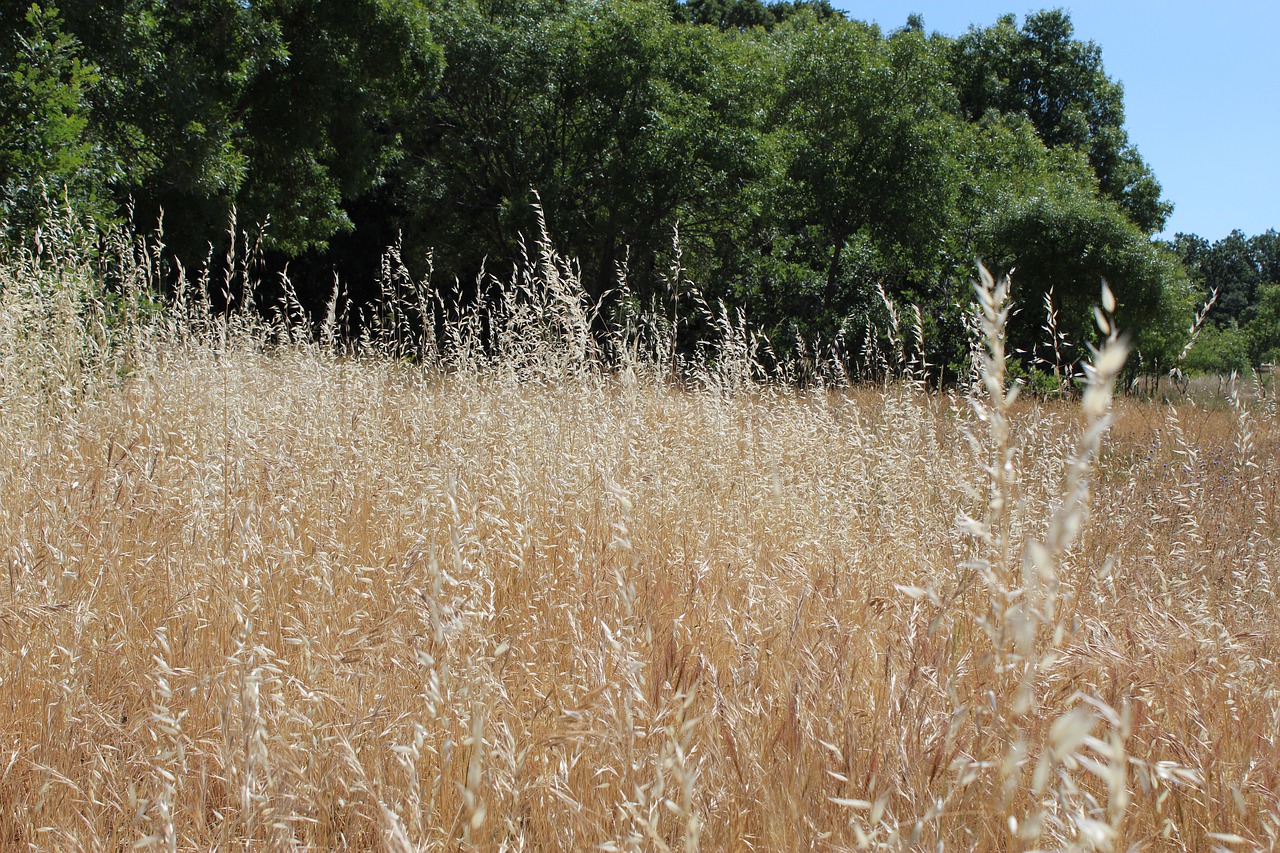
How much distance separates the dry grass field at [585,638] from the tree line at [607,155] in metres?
8.48

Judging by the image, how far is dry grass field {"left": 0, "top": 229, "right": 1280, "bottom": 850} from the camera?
4.25 feet

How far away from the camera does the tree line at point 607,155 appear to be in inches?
475

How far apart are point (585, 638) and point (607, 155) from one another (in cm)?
1428

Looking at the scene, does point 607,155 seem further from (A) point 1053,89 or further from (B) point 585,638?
(A) point 1053,89

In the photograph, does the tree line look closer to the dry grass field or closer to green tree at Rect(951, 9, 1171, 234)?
the dry grass field

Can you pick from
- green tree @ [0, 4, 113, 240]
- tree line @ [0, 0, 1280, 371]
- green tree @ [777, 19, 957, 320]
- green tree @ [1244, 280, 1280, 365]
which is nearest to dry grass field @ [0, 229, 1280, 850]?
green tree @ [0, 4, 113, 240]

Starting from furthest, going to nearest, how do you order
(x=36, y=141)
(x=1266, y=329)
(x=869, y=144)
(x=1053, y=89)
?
Result: (x=1266, y=329) < (x=1053, y=89) < (x=869, y=144) < (x=36, y=141)

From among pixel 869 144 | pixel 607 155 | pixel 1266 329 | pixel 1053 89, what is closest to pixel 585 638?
pixel 607 155

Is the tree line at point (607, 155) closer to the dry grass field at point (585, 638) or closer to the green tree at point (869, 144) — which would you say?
the green tree at point (869, 144)

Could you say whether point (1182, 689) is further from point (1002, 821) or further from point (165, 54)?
point (165, 54)

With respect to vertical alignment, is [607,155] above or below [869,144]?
below

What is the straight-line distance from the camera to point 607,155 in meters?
15.2

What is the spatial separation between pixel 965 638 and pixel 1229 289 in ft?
286

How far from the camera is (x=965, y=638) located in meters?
2.22
